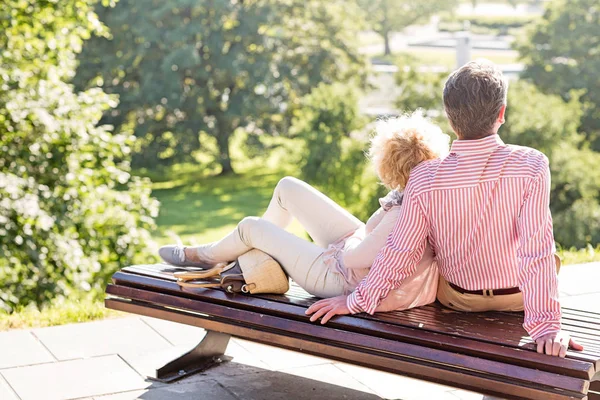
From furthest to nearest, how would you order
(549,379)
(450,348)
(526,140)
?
(526,140) < (450,348) < (549,379)

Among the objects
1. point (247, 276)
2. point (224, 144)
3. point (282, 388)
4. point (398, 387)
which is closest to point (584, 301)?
point (398, 387)

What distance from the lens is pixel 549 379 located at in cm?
263

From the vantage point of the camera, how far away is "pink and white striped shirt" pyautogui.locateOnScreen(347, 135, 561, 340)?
287 cm

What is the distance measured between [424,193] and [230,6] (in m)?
25.5

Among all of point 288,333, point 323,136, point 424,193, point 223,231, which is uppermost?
point 424,193

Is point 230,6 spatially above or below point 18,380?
above

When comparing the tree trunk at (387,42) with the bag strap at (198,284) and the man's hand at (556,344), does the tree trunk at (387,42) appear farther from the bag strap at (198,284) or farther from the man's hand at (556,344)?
the man's hand at (556,344)

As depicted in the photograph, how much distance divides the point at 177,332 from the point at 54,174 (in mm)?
3170

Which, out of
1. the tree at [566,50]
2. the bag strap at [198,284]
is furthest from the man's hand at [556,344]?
the tree at [566,50]

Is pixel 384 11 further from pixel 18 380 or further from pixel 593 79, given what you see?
pixel 18 380

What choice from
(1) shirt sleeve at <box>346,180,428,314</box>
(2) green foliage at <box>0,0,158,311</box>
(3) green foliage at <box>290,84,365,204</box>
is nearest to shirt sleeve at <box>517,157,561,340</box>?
(1) shirt sleeve at <box>346,180,428,314</box>

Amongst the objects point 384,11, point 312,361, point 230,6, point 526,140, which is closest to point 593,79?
point 526,140

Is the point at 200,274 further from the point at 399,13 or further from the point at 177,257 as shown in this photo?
the point at 399,13

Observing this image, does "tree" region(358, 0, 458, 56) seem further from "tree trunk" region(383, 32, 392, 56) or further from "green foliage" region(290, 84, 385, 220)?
"green foliage" region(290, 84, 385, 220)
